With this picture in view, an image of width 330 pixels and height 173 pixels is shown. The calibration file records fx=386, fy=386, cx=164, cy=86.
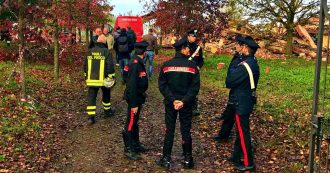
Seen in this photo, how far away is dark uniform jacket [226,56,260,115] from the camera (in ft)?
23.7

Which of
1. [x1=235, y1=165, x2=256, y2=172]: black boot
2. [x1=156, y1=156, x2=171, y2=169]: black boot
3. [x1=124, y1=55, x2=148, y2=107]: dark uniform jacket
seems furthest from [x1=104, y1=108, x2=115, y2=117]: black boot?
[x1=235, y1=165, x2=256, y2=172]: black boot

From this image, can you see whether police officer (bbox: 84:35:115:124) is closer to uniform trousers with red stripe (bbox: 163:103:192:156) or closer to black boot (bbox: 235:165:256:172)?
uniform trousers with red stripe (bbox: 163:103:192:156)

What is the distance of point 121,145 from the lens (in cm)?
862

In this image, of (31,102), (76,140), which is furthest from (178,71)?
(31,102)

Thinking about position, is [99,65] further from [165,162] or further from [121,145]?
[165,162]

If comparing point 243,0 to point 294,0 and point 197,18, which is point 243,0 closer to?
point 294,0

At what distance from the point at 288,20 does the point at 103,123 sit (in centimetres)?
2467

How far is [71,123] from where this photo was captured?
10.2m

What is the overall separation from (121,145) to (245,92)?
3067mm

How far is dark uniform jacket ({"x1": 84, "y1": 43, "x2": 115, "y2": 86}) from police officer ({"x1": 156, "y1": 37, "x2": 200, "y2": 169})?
3.06 meters

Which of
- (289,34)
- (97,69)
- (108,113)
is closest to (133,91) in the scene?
(97,69)

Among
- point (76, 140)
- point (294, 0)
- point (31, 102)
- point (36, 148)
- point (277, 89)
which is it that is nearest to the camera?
point (36, 148)

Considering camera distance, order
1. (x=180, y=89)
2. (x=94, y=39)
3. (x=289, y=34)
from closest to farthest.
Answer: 1. (x=180, y=89)
2. (x=94, y=39)
3. (x=289, y=34)

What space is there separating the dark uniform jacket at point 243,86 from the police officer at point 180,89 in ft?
2.35
